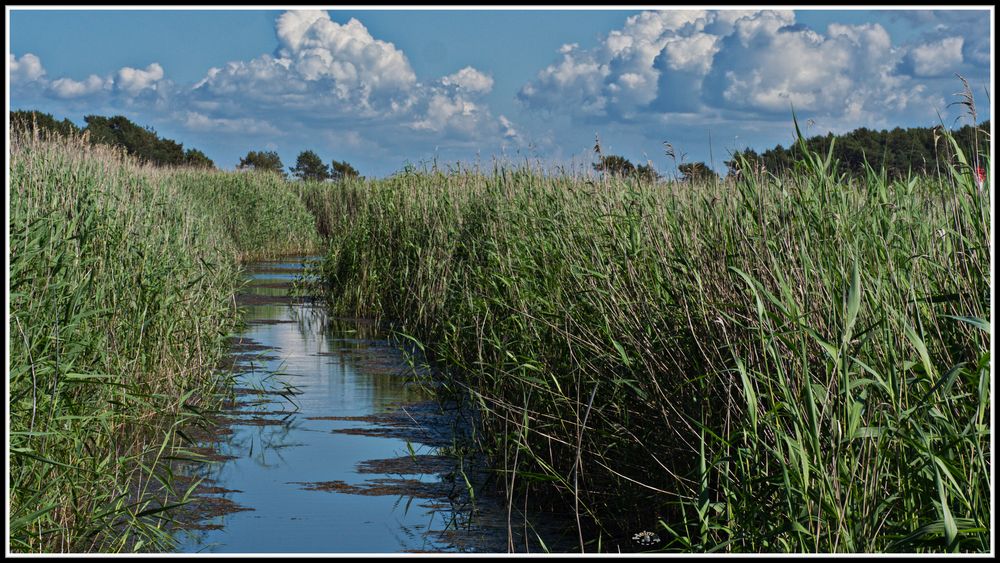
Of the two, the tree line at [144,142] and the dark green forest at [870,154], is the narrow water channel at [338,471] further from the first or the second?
the tree line at [144,142]

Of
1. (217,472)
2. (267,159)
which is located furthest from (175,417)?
(267,159)

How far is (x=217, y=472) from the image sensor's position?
6.30m

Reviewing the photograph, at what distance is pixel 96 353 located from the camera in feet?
19.3

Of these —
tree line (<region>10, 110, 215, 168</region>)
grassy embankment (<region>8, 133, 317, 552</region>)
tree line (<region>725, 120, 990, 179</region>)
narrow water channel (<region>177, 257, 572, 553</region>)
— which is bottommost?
narrow water channel (<region>177, 257, 572, 553</region>)

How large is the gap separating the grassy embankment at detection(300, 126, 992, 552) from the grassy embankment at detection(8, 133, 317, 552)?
2.00m

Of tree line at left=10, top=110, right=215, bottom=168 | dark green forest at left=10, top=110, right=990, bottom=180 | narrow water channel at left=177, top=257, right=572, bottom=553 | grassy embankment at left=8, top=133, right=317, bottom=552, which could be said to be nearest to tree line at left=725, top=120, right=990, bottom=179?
dark green forest at left=10, top=110, right=990, bottom=180

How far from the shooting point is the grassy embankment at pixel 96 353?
4.49 meters

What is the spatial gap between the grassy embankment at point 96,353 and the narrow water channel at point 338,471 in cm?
34

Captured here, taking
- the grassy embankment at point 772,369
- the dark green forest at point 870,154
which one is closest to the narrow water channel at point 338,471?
the grassy embankment at point 772,369

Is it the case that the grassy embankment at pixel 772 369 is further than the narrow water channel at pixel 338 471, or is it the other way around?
the narrow water channel at pixel 338 471

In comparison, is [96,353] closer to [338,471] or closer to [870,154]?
[338,471]

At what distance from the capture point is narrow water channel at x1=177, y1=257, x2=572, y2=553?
16.7 feet

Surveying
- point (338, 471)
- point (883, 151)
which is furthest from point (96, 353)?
point (883, 151)

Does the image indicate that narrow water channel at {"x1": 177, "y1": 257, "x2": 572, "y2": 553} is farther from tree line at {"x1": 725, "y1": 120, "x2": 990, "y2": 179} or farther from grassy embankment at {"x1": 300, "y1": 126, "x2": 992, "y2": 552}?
tree line at {"x1": 725, "y1": 120, "x2": 990, "y2": 179}
